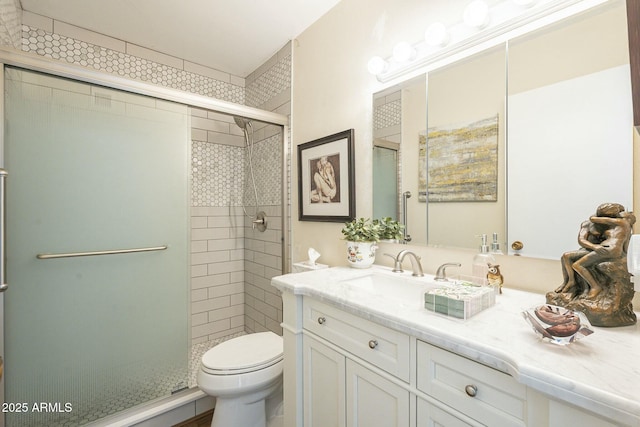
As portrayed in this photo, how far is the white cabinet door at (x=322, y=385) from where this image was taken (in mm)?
1034

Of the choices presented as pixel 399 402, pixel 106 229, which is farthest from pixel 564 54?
pixel 106 229

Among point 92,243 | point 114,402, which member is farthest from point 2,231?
point 114,402

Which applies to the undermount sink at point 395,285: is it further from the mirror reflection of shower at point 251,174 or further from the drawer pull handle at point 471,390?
the mirror reflection of shower at point 251,174

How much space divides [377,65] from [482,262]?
3.42ft

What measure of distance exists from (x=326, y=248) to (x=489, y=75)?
1229mm

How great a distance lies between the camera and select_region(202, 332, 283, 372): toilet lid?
1.52 meters

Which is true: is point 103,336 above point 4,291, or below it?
below

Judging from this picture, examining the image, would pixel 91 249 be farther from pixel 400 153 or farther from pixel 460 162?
pixel 460 162

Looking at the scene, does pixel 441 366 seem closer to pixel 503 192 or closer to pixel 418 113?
pixel 503 192

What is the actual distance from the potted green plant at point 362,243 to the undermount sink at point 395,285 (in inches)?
3.4

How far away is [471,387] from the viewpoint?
0.69 m

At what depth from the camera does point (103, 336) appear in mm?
1610

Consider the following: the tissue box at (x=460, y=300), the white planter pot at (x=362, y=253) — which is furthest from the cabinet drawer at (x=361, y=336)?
the white planter pot at (x=362, y=253)

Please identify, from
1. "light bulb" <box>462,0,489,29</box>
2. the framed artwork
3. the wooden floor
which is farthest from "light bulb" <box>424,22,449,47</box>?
the wooden floor
